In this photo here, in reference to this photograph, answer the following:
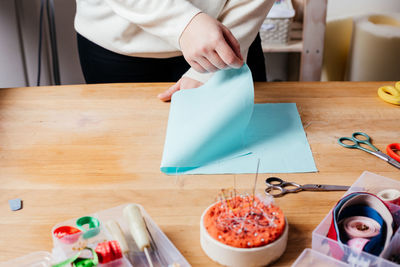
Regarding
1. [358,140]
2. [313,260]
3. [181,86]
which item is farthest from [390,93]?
[313,260]

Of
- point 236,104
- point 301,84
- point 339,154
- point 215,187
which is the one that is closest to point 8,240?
point 215,187

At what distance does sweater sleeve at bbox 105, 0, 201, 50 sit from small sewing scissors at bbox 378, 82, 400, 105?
0.47m

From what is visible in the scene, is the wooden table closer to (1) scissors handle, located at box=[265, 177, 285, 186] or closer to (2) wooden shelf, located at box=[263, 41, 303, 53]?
(1) scissors handle, located at box=[265, 177, 285, 186]

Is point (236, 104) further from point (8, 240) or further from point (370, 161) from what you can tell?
point (8, 240)

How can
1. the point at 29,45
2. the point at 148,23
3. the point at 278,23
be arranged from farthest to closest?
the point at 29,45 → the point at 278,23 → the point at 148,23

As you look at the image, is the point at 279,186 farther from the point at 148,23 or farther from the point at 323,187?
the point at 148,23

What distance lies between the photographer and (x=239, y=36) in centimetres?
105

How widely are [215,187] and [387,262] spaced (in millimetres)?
303

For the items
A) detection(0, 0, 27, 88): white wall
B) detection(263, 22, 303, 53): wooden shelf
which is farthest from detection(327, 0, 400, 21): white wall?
detection(0, 0, 27, 88): white wall

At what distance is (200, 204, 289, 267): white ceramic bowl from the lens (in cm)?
56

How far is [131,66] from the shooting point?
117 cm

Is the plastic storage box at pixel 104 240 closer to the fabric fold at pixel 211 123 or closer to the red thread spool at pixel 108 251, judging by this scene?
the red thread spool at pixel 108 251

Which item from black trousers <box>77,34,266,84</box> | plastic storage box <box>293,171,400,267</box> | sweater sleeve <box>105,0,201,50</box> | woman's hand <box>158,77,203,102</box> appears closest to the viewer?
plastic storage box <box>293,171,400,267</box>

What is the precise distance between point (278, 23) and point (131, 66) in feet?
2.64
